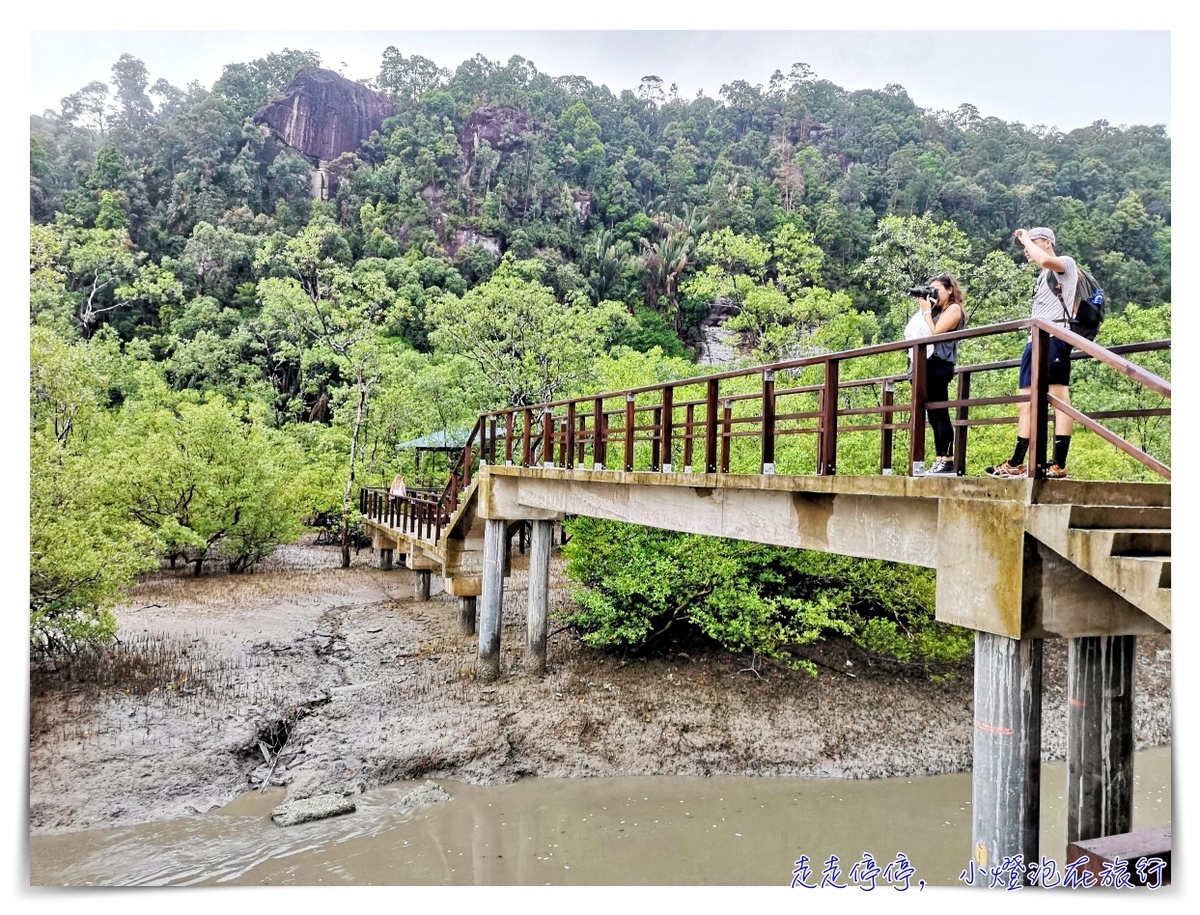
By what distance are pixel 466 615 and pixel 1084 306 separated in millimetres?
9254

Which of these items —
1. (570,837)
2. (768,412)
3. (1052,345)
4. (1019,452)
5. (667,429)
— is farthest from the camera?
(570,837)

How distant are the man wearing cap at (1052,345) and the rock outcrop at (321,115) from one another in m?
43.9

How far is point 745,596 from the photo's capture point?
8734mm

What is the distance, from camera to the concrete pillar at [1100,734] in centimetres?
388

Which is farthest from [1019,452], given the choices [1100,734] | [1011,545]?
→ [1100,734]

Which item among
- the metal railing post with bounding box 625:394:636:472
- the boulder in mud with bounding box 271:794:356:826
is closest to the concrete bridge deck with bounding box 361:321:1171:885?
the metal railing post with bounding box 625:394:636:472

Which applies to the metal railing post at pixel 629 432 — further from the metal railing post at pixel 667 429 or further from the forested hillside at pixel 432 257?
the forested hillside at pixel 432 257

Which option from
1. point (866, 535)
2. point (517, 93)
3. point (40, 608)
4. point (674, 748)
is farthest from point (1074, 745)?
point (517, 93)

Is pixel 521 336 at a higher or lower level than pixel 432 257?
lower

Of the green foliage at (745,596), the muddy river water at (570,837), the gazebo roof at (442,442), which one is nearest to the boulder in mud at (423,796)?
the muddy river water at (570,837)

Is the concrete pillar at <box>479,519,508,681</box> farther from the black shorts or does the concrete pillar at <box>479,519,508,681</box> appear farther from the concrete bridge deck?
the black shorts

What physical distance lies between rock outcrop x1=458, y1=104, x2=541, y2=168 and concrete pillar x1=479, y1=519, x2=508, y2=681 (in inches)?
1509

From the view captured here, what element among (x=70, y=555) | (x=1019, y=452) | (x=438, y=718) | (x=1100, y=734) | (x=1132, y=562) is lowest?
(x=438, y=718)

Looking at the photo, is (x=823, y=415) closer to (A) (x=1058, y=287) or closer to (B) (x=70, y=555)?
(A) (x=1058, y=287)
